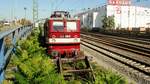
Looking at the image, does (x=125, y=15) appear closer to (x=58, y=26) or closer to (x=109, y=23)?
(x=109, y=23)

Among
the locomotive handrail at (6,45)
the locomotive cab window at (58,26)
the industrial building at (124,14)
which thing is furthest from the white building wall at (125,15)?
the locomotive handrail at (6,45)

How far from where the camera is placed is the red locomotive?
19812 mm

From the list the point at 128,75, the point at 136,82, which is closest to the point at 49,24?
the point at 128,75

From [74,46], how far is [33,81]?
1324 centimetres

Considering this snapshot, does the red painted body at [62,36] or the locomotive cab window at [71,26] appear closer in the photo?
the red painted body at [62,36]

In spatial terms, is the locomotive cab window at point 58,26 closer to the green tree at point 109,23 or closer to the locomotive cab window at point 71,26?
the locomotive cab window at point 71,26

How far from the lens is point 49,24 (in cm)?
1995

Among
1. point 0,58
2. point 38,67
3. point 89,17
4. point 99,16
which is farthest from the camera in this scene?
point 89,17

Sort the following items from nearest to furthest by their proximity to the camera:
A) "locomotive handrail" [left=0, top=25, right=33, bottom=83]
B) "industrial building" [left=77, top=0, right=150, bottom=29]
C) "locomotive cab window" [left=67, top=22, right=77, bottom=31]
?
"locomotive handrail" [left=0, top=25, right=33, bottom=83], "locomotive cab window" [left=67, top=22, right=77, bottom=31], "industrial building" [left=77, top=0, right=150, bottom=29]

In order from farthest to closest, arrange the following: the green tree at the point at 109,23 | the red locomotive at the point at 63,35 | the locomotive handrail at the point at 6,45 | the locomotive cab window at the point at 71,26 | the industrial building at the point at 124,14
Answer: the industrial building at the point at 124,14, the green tree at the point at 109,23, the locomotive cab window at the point at 71,26, the red locomotive at the point at 63,35, the locomotive handrail at the point at 6,45

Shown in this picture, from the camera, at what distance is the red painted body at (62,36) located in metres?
19.8

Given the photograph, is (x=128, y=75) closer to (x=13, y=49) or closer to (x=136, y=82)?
(x=136, y=82)

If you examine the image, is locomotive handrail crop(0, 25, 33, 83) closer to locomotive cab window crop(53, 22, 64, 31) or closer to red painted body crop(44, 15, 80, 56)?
red painted body crop(44, 15, 80, 56)

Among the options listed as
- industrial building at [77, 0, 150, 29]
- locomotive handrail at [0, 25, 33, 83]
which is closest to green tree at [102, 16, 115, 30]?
industrial building at [77, 0, 150, 29]
